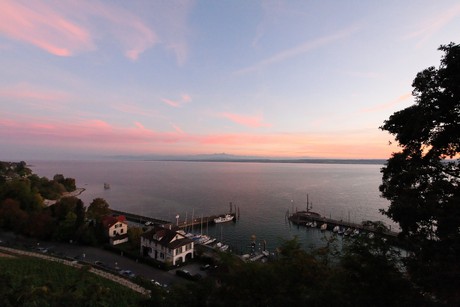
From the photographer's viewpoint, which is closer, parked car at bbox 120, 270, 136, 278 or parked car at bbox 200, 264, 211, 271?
parked car at bbox 120, 270, 136, 278

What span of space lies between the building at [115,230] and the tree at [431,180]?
26520mm

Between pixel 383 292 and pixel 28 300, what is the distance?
12.1m

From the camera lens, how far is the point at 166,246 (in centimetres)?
2286

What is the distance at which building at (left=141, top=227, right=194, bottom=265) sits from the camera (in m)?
22.7

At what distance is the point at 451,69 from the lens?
695 cm

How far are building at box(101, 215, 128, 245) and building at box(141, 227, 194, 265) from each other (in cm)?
425

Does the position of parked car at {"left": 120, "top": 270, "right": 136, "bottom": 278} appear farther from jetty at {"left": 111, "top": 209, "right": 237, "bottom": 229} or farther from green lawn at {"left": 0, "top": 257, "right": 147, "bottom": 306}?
jetty at {"left": 111, "top": 209, "right": 237, "bottom": 229}

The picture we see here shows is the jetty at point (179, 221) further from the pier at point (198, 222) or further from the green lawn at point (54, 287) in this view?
the green lawn at point (54, 287)

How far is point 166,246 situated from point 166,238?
1066 mm

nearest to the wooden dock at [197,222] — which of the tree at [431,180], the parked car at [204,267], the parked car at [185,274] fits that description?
the parked car at [204,267]

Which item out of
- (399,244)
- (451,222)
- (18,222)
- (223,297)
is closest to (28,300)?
(223,297)

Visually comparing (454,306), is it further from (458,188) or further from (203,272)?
(203,272)

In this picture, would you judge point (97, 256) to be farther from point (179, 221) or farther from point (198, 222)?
point (198, 222)

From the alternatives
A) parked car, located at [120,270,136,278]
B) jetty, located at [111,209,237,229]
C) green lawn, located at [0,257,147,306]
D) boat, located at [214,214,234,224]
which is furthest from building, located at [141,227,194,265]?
boat, located at [214,214,234,224]
